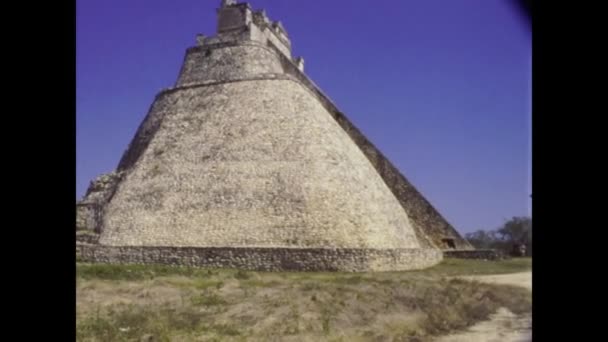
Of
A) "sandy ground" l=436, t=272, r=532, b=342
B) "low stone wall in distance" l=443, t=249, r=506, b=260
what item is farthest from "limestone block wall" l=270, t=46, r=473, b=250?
"sandy ground" l=436, t=272, r=532, b=342

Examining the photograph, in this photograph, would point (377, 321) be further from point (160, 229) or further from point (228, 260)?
point (160, 229)

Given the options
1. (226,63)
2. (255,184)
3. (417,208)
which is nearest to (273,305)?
(255,184)

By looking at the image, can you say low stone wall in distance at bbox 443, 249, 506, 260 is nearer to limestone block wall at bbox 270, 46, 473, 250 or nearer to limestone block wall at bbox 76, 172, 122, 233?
limestone block wall at bbox 270, 46, 473, 250

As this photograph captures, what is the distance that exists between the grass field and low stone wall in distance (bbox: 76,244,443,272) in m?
1.52

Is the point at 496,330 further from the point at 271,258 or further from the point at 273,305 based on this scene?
the point at 271,258

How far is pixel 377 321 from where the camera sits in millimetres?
11328

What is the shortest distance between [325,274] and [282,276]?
64.9 inches

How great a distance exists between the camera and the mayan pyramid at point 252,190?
2083 cm

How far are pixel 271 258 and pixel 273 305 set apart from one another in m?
7.39

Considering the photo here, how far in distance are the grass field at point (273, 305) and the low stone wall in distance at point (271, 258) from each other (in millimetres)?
1516

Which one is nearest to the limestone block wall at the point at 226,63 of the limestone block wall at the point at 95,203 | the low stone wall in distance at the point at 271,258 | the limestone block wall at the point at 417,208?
the limestone block wall at the point at 95,203

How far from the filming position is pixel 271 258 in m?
19.4
